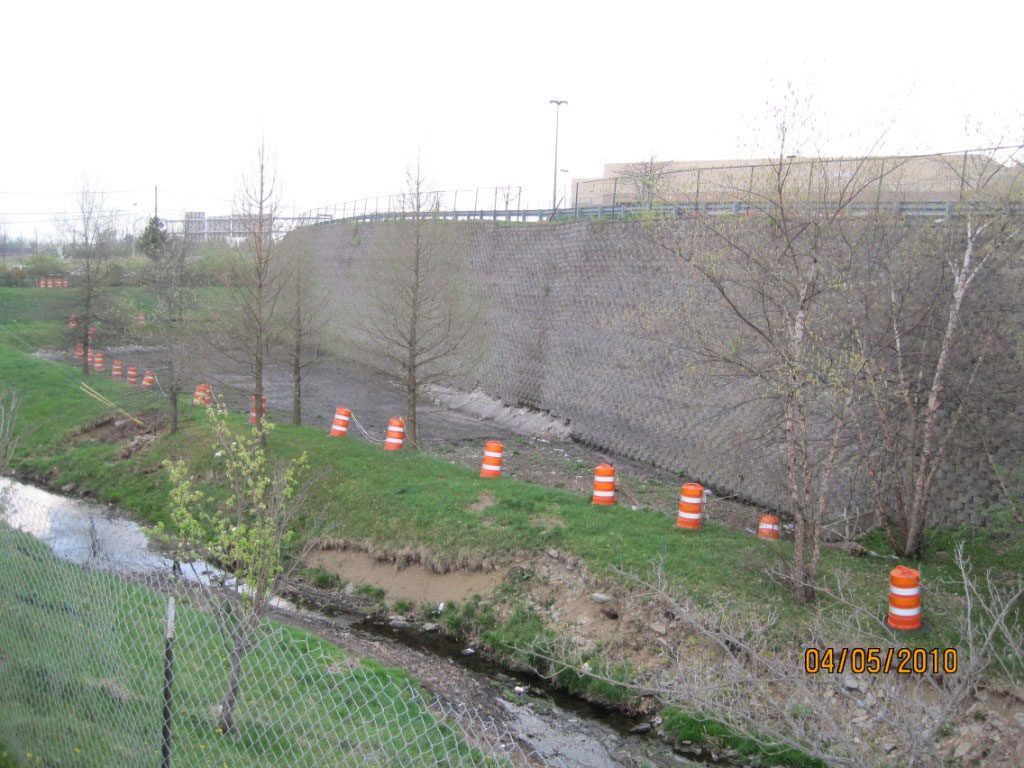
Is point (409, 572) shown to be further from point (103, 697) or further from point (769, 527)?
point (103, 697)

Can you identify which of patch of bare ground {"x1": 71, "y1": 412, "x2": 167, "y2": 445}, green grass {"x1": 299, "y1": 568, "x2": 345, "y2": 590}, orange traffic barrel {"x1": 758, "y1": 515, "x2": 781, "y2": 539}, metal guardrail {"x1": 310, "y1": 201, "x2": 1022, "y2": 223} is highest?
metal guardrail {"x1": 310, "y1": 201, "x2": 1022, "y2": 223}

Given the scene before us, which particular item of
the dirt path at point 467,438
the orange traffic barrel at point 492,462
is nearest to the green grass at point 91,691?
the dirt path at point 467,438

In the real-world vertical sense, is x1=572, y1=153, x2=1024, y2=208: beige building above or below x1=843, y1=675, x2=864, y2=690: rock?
above

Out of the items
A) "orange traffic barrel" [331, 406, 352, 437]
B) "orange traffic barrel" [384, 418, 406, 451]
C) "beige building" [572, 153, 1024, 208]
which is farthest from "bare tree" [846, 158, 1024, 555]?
"orange traffic barrel" [331, 406, 352, 437]

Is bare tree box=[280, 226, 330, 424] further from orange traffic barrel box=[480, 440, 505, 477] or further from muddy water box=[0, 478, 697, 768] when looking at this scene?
muddy water box=[0, 478, 697, 768]

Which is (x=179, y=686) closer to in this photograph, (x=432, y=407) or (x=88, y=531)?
(x=88, y=531)

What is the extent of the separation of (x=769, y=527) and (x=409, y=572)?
5274mm

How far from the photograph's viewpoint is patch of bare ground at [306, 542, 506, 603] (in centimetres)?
1262

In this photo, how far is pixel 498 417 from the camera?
25172 mm

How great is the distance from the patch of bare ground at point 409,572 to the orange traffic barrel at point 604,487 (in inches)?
82.8

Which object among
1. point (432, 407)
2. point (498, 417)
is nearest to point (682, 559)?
point (498, 417)

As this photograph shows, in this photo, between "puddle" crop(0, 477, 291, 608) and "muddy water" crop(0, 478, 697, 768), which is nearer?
"muddy water" crop(0, 478, 697, 768)

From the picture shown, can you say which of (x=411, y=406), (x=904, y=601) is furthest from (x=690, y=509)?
(x=411, y=406)

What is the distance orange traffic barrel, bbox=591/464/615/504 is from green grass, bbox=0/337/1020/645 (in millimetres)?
228
